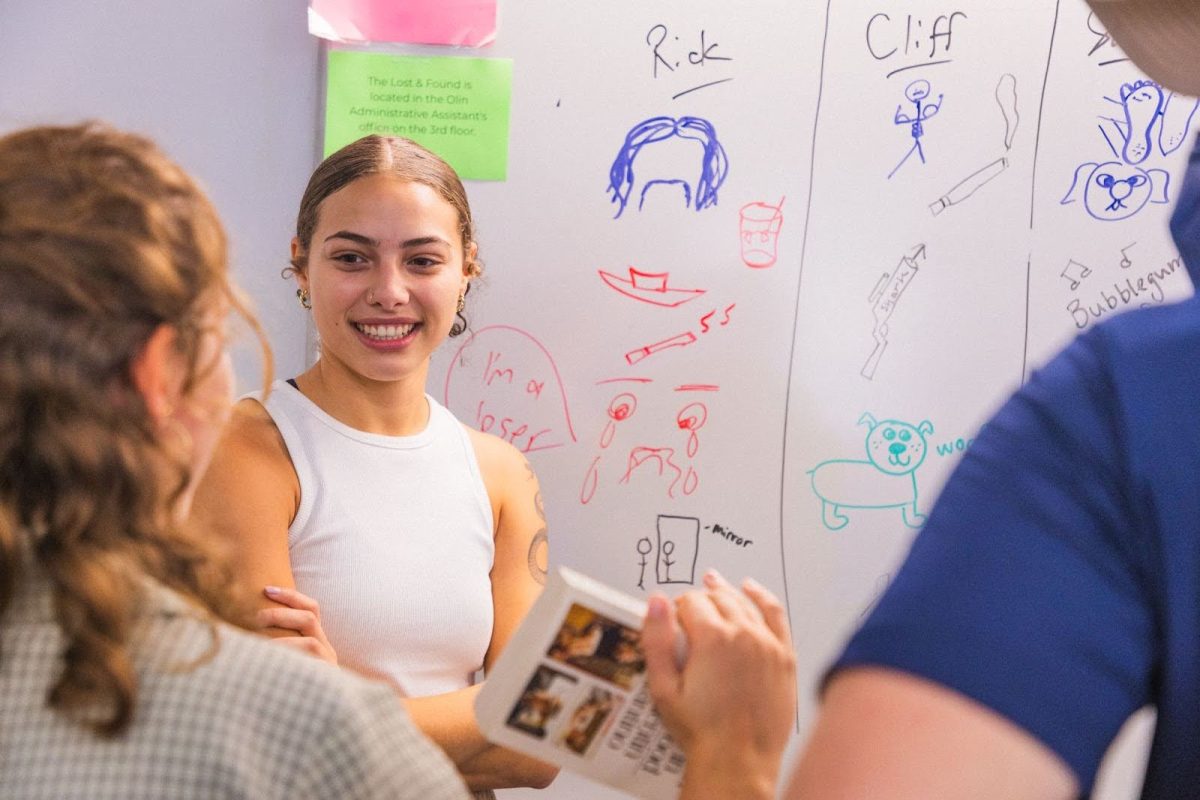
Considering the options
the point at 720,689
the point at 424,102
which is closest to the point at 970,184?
the point at 424,102

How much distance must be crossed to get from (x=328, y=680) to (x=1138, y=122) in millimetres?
1640

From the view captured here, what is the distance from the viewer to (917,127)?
186 cm

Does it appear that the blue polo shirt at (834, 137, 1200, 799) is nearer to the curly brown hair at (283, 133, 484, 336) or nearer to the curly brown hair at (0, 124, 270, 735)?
the curly brown hair at (0, 124, 270, 735)

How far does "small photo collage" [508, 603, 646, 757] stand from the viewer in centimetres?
91

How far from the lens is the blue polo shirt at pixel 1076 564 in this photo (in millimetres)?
414

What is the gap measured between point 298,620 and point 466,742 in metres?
0.27

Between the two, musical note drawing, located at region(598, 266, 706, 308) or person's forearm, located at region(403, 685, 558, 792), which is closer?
person's forearm, located at region(403, 685, 558, 792)

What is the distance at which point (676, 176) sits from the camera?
1861 mm

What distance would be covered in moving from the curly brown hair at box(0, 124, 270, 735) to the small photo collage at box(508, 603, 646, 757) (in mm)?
305

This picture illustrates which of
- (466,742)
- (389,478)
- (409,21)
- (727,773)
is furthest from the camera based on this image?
→ (409,21)

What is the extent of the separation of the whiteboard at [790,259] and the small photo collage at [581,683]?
96 centimetres

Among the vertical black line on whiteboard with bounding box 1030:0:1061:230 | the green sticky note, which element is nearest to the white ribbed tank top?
the green sticky note

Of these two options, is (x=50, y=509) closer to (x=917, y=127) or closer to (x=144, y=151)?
(x=144, y=151)

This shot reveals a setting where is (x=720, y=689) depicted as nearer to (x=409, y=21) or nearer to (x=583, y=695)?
(x=583, y=695)
